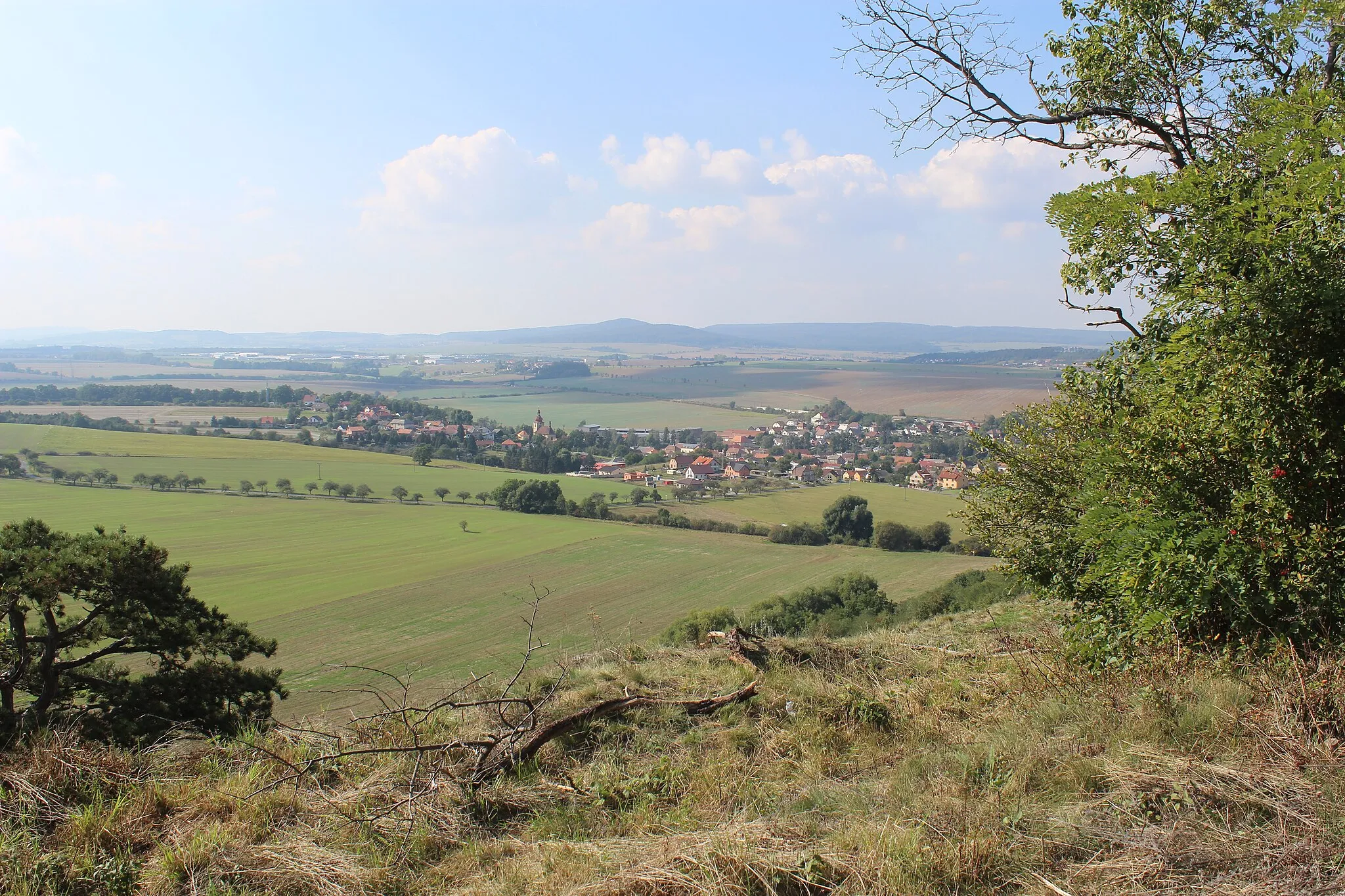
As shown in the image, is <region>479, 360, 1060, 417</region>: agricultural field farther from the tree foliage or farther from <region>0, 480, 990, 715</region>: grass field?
the tree foliage

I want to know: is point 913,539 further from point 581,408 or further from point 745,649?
point 581,408

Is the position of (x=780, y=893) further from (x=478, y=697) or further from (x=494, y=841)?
(x=478, y=697)

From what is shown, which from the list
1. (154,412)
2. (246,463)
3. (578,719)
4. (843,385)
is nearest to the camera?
(578,719)

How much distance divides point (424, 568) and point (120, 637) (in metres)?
28.1

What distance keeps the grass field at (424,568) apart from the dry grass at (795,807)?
538 inches

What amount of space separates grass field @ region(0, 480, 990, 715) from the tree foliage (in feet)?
18.2

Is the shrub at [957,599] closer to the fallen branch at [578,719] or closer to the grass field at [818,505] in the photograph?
the fallen branch at [578,719]

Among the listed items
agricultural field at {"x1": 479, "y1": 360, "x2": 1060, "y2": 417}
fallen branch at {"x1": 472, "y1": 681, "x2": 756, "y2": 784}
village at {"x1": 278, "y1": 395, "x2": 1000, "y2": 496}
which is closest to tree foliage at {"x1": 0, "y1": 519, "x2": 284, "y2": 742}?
fallen branch at {"x1": 472, "y1": 681, "x2": 756, "y2": 784}

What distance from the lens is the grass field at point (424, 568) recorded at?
1031 inches

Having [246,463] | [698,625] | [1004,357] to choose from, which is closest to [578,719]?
[698,625]

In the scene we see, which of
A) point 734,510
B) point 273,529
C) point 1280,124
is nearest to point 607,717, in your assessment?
point 1280,124

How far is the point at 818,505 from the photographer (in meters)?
54.9

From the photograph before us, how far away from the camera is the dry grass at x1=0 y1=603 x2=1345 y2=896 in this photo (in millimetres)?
3137

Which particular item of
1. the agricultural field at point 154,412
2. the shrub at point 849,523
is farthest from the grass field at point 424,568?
the agricultural field at point 154,412
